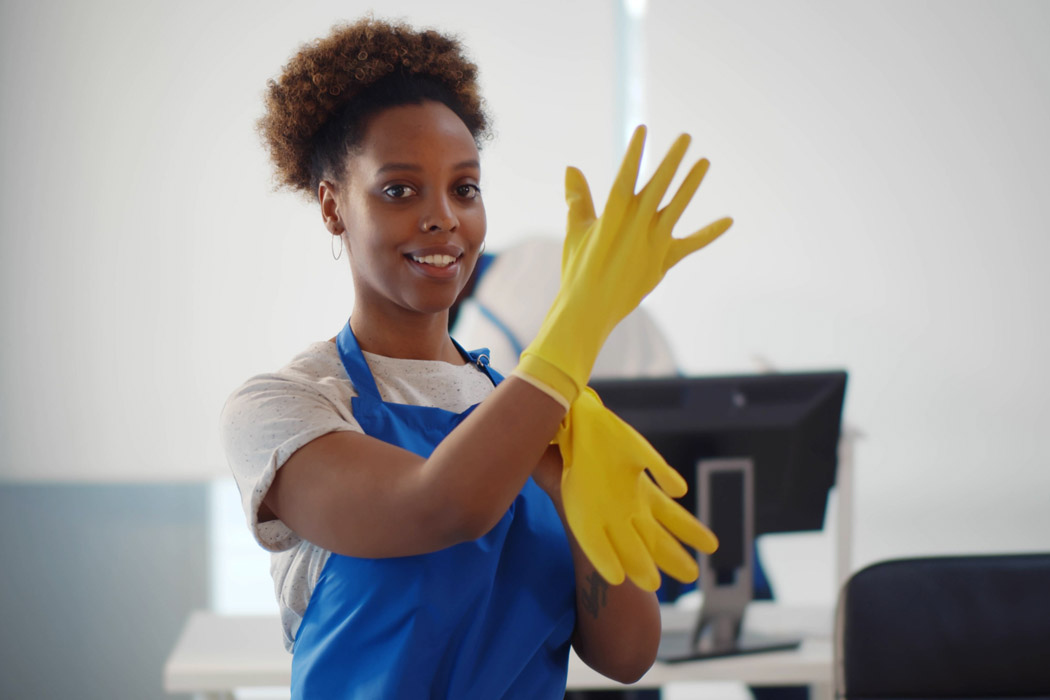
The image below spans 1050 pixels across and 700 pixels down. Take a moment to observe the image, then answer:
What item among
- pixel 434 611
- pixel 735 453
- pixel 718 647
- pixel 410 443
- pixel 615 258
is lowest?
pixel 718 647

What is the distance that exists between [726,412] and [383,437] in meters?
1.13

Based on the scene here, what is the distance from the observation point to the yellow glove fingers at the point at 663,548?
0.68 metres

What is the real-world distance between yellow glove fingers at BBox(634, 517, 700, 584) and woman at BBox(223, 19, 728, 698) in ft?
0.31

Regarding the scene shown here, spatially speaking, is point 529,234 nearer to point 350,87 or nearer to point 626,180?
point 350,87

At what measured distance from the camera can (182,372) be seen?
3115mm

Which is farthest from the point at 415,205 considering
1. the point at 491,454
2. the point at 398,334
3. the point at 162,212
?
the point at 162,212

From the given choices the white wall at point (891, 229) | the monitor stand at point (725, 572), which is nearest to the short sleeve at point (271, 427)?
the monitor stand at point (725, 572)

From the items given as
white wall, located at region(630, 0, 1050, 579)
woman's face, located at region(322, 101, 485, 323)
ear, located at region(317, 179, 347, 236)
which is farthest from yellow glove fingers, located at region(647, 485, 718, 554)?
white wall, located at region(630, 0, 1050, 579)

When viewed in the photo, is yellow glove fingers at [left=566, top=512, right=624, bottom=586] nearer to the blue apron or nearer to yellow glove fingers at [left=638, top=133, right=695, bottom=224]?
the blue apron

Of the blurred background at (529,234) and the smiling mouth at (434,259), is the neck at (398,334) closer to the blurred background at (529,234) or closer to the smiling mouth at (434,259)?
the smiling mouth at (434,259)

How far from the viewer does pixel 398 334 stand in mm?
789

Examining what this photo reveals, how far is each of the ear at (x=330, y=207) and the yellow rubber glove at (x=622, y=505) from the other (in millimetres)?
261

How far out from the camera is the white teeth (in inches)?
28.4

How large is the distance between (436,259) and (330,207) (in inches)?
5.1
